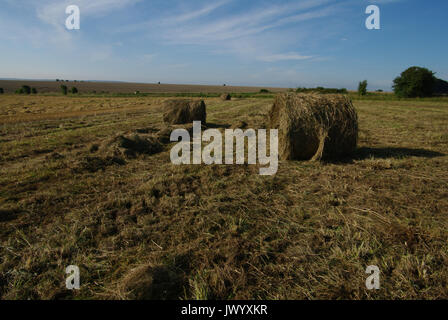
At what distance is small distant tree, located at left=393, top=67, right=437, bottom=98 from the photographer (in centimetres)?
4230

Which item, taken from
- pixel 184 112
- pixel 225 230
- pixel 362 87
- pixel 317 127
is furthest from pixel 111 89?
pixel 225 230

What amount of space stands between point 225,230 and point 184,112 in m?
10.3

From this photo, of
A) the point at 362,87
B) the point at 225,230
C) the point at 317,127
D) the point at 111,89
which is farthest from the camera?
the point at 111,89

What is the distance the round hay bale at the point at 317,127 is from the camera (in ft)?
20.1

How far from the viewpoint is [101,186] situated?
193 inches

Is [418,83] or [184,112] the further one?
[418,83]

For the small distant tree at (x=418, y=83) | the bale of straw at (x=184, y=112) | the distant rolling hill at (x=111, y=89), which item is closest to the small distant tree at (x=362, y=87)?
the small distant tree at (x=418, y=83)

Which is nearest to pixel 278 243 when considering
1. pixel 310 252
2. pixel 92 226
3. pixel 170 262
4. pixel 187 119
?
pixel 310 252

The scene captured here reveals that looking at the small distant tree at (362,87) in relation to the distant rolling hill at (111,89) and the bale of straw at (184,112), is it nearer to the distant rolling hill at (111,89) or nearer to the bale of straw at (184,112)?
the distant rolling hill at (111,89)

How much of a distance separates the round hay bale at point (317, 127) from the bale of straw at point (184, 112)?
22.5 ft

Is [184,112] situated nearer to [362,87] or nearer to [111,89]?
[362,87]

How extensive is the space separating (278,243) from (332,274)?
0.71 meters

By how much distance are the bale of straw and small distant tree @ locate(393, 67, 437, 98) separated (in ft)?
153

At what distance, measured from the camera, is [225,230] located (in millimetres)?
3299
